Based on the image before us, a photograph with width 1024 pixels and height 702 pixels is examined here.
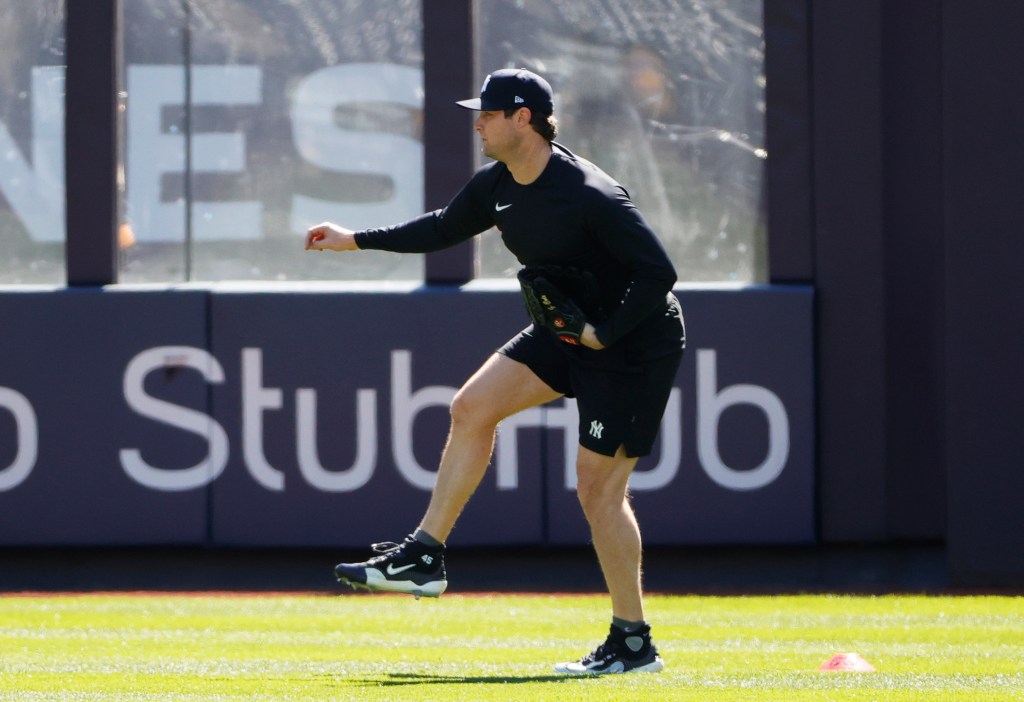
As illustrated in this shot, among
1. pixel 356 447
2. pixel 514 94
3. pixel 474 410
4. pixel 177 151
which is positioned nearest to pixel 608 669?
pixel 474 410

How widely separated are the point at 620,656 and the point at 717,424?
12.8 feet

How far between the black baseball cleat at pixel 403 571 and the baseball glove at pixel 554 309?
2.85 ft

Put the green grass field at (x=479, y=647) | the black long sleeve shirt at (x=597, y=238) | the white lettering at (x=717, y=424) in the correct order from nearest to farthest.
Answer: the green grass field at (x=479, y=647) → the black long sleeve shirt at (x=597, y=238) → the white lettering at (x=717, y=424)

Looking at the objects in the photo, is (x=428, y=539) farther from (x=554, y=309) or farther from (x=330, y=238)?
(x=330, y=238)

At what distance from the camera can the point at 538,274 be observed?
5594 mm

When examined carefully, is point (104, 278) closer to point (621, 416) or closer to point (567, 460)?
point (567, 460)

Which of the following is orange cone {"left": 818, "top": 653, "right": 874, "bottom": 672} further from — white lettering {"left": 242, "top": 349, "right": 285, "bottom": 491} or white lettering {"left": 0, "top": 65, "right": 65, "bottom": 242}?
white lettering {"left": 0, "top": 65, "right": 65, "bottom": 242}

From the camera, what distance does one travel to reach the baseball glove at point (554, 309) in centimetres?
547

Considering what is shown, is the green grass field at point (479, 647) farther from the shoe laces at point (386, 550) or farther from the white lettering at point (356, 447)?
the white lettering at point (356, 447)

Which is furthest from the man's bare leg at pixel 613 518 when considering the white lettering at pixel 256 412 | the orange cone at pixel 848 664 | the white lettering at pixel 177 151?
the white lettering at pixel 177 151

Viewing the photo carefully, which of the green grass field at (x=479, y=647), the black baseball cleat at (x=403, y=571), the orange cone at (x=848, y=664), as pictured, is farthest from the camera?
the orange cone at (x=848, y=664)

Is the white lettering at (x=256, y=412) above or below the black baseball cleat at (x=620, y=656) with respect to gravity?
above

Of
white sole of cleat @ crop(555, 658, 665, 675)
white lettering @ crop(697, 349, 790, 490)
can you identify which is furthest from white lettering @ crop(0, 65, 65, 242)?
white sole of cleat @ crop(555, 658, 665, 675)

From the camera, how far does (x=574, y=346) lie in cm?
566
